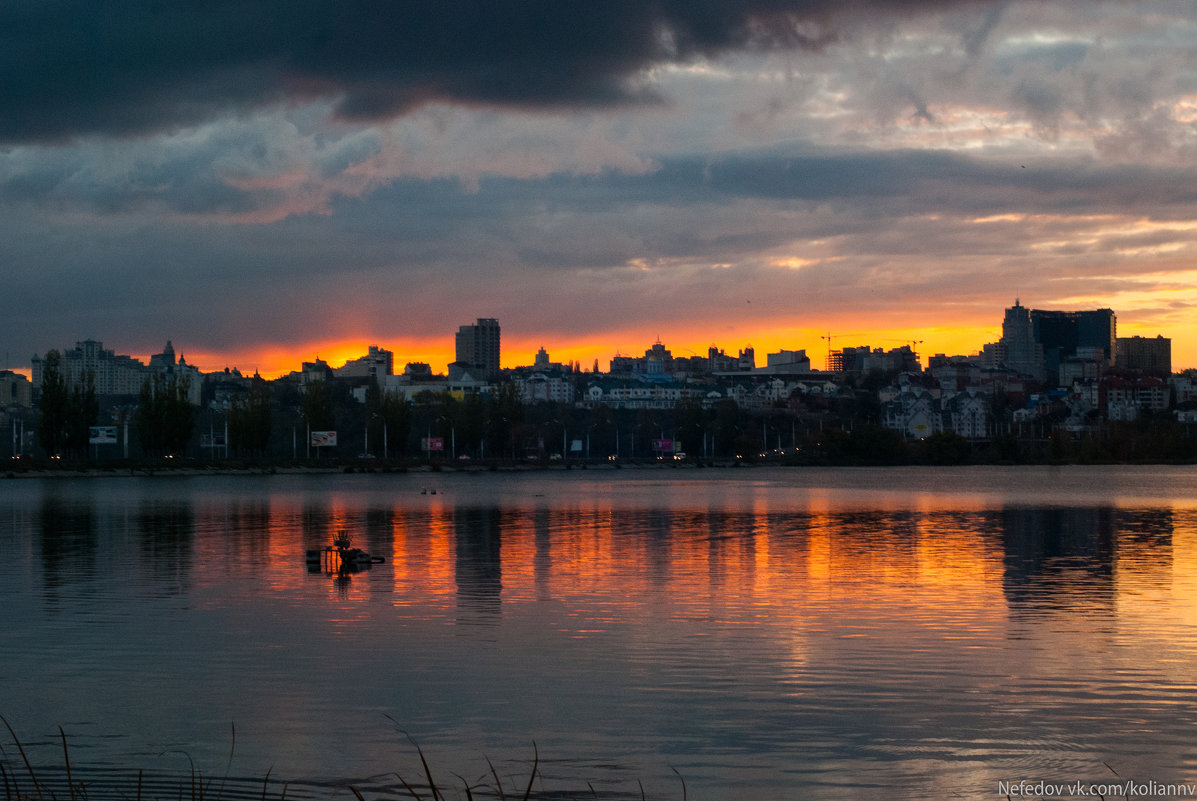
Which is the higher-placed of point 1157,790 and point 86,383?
point 86,383

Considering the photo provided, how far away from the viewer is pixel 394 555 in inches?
1519

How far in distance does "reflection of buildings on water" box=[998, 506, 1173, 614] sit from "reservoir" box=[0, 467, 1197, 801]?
0.21 meters

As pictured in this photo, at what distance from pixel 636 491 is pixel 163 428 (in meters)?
66.5

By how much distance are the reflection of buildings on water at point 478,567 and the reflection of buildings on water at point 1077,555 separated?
35.5 ft

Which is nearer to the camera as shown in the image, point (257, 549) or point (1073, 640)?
point (1073, 640)

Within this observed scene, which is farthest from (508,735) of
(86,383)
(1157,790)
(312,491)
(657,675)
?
(86,383)

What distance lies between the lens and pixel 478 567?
34562 millimetres

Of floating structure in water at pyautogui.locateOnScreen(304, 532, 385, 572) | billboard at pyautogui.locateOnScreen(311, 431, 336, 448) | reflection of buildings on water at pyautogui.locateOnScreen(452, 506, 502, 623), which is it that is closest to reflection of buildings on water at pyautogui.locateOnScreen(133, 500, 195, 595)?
floating structure in water at pyautogui.locateOnScreen(304, 532, 385, 572)

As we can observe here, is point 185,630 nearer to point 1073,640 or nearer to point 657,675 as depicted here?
point 657,675

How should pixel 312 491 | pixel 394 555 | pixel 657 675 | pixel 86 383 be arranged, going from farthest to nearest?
pixel 86 383, pixel 312 491, pixel 394 555, pixel 657 675

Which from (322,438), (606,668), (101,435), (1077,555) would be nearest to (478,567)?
(606,668)

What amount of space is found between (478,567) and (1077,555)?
17869 millimetres

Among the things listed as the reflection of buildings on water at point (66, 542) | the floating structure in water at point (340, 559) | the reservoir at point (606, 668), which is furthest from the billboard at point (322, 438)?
the floating structure in water at point (340, 559)

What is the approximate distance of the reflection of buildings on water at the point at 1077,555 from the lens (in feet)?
90.7
